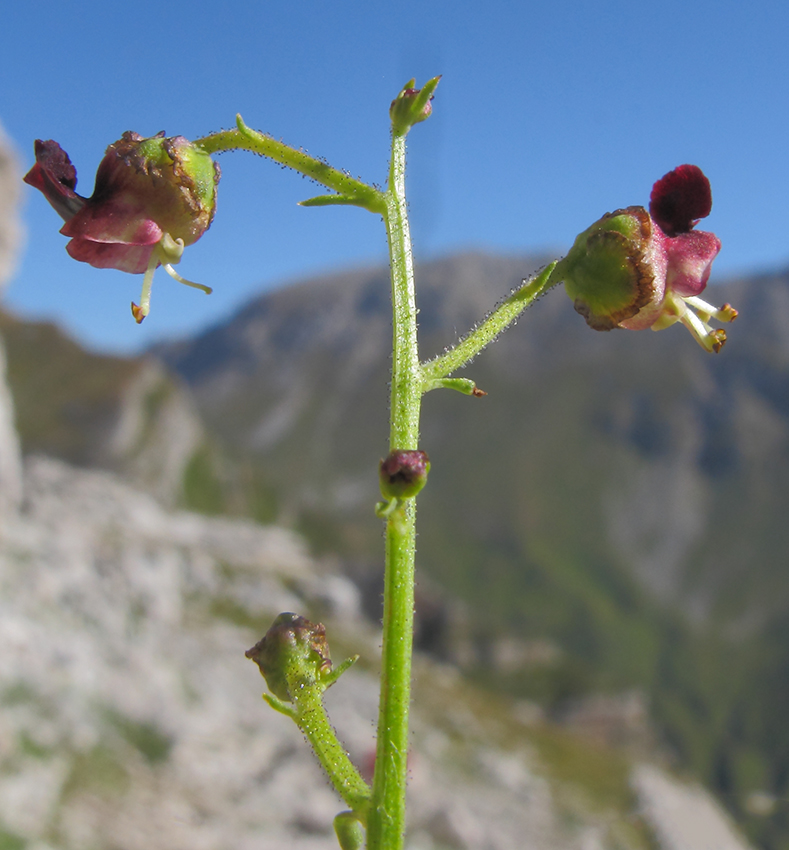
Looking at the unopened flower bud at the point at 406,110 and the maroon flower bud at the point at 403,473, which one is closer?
the maroon flower bud at the point at 403,473

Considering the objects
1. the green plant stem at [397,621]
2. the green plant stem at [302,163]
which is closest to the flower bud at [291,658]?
the green plant stem at [397,621]

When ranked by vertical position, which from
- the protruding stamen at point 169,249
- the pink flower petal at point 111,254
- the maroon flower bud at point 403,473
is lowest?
the maroon flower bud at point 403,473

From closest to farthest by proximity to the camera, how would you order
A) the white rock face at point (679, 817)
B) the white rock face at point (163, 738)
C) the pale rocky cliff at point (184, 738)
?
the white rock face at point (163, 738) → the pale rocky cliff at point (184, 738) → the white rock face at point (679, 817)

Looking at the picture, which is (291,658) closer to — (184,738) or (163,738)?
(163,738)

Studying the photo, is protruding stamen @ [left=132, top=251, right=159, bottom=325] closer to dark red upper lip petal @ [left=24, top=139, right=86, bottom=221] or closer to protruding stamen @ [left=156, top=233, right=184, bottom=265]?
protruding stamen @ [left=156, top=233, right=184, bottom=265]

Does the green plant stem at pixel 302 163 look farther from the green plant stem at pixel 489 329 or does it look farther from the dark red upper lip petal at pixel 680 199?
the dark red upper lip petal at pixel 680 199

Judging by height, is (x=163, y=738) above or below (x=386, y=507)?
above

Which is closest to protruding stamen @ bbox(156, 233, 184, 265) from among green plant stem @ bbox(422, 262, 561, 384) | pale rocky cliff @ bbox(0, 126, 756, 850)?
green plant stem @ bbox(422, 262, 561, 384)

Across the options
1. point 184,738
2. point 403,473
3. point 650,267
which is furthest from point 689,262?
point 184,738
